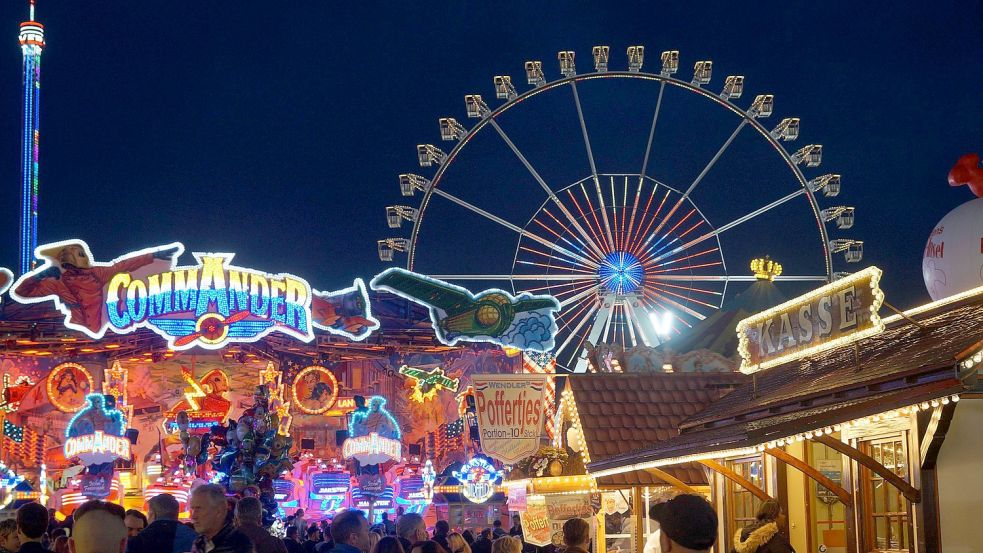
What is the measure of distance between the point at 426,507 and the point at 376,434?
10.7 feet

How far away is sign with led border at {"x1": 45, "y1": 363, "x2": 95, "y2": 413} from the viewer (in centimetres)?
3341

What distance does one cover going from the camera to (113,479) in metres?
31.9

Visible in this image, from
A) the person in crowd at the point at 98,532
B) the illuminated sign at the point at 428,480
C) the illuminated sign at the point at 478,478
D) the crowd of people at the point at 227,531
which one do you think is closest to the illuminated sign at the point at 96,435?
the illuminated sign at the point at 428,480

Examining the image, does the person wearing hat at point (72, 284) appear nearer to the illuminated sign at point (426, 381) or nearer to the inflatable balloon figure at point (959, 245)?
the illuminated sign at point (426, 381)

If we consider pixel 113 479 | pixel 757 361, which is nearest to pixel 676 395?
pixel 757 361

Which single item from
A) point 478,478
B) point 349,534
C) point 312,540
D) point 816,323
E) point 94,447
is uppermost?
point 816,323

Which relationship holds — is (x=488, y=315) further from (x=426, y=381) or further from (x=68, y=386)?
(x=68, y=386)

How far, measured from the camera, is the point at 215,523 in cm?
611

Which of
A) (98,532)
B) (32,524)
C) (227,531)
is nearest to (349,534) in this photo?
(227,531)

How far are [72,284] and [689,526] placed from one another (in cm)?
2915

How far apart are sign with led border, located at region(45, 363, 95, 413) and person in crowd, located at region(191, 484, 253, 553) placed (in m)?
29.0

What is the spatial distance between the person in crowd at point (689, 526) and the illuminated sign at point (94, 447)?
2860 cm

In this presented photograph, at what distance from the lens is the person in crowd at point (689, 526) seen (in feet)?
14.1

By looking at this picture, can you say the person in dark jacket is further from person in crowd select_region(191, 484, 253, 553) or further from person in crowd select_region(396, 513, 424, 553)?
person in crowd select_region(191, 484, 253, 553)
